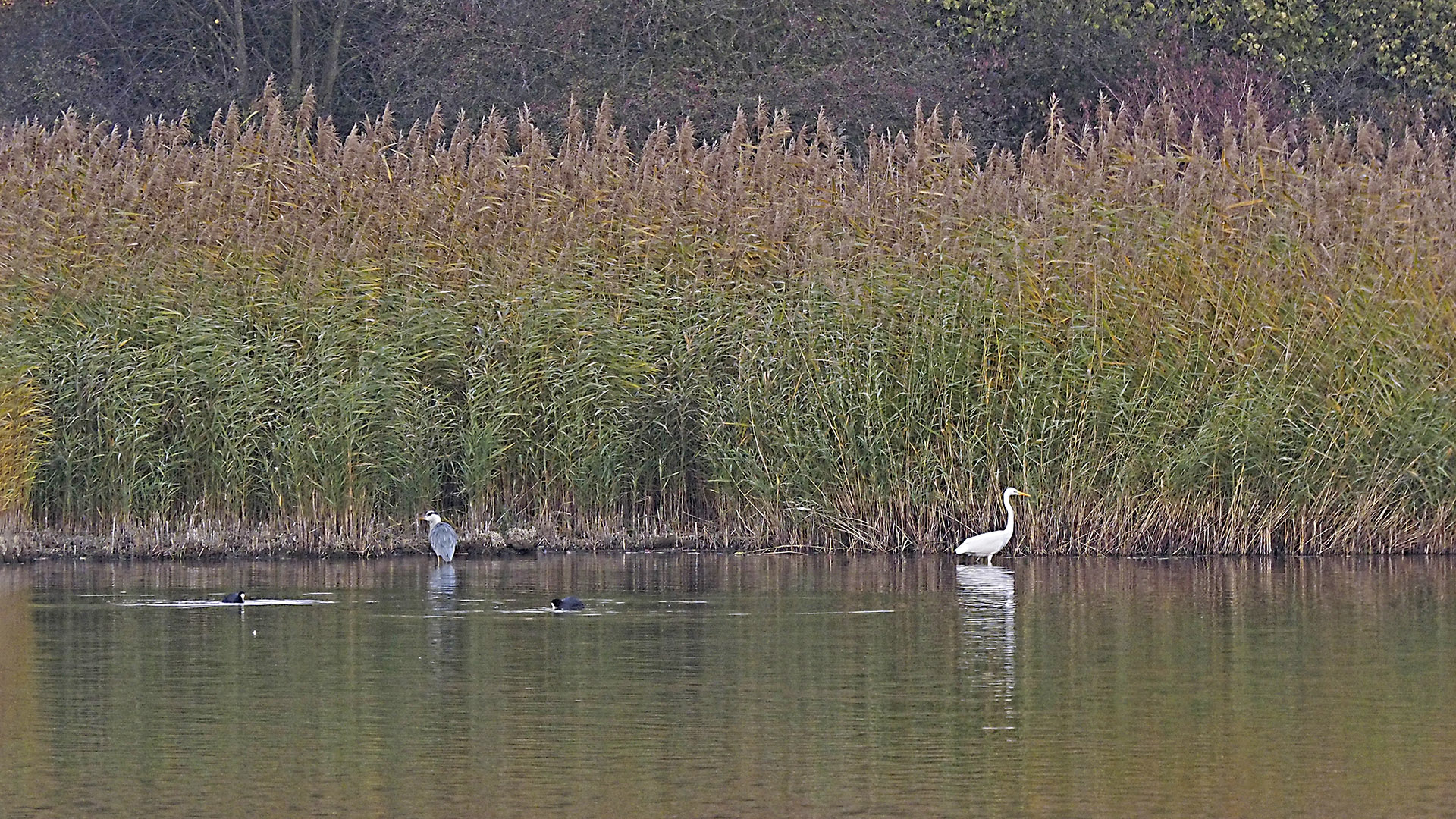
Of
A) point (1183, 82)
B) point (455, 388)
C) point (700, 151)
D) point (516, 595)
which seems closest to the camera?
point (516, 595)

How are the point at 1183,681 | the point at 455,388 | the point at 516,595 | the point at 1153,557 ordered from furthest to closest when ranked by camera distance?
the point at 455,388 → the point at 1153,557 → the point at 516,595 → the point at 1183,681

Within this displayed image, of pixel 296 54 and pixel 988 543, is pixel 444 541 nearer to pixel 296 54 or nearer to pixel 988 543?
pixel 988 543

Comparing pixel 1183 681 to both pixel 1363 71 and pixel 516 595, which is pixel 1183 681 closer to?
pixel 516 595

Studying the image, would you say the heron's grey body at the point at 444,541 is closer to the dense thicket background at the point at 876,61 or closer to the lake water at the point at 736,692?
the lake water at the point at 736,692

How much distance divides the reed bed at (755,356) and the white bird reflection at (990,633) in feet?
4.77

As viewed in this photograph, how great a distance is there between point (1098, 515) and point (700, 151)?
444 centimetres

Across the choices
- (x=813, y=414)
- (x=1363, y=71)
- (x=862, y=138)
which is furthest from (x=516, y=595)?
(x=1363, y=71)

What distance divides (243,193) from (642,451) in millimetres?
3361

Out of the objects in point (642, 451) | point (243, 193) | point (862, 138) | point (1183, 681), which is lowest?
point (1183, 681)

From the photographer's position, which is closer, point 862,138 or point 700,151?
point 700,151

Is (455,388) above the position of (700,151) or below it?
below

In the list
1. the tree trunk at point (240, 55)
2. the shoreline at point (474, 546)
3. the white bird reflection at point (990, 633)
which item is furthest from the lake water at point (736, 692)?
the tree trunk at point (240, 55)

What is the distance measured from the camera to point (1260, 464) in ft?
53.9

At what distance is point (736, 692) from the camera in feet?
35.2
